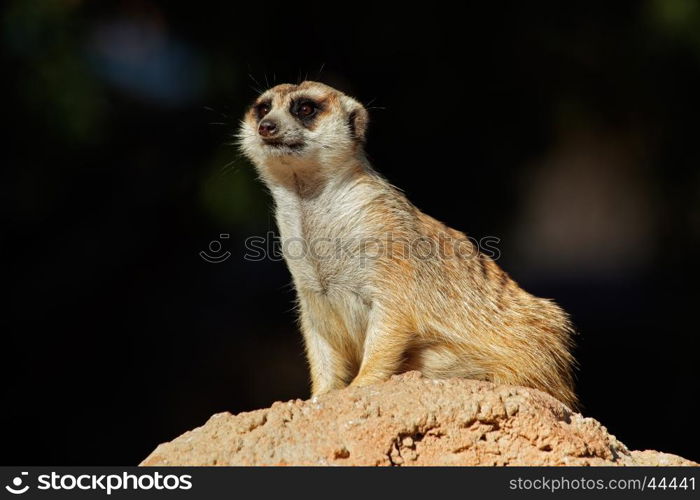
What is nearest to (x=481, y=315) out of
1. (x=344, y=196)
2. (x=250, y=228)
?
(x=344, y=196)

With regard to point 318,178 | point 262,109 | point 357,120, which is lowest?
point 318,178

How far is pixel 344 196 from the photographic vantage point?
3912 millimetres

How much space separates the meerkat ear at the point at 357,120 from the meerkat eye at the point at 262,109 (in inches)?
13.3

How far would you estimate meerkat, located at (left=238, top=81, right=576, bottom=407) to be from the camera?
369 centimetres

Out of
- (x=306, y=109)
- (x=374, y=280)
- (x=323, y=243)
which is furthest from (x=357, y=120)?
(x=374, y=280)

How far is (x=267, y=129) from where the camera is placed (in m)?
3.90

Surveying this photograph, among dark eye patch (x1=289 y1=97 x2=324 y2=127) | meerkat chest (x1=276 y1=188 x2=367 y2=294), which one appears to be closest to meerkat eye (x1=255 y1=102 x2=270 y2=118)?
dark eye patch (x1=289 y1=97 x2=324 y2=127)

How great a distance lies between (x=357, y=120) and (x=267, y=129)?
48 cm

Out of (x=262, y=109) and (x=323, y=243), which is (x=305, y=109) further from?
(x=323, y=243)

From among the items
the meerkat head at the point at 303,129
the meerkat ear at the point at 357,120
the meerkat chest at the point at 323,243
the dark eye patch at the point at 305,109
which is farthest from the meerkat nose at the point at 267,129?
the meerkat ear at the point at 357,120

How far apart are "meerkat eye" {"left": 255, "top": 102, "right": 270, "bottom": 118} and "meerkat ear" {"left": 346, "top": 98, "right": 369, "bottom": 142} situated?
1.11ft

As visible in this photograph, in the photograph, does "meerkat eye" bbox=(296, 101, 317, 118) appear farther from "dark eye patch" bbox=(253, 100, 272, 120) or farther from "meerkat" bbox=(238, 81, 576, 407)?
"dark eye patch" bbox=(253, 100, 272, 120)

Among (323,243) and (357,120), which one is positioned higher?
(357,120)
